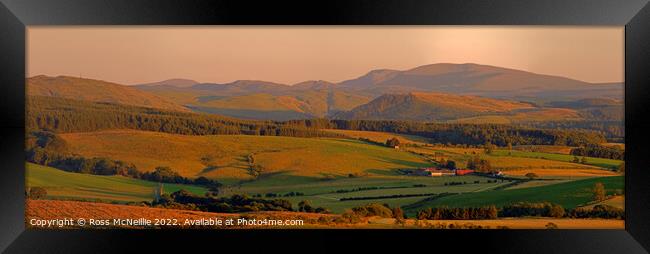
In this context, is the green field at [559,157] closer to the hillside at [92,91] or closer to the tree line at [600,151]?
the tree line at [600,151]

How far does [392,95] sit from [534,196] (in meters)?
1.94

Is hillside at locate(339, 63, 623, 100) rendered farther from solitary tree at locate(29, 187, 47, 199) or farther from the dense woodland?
solitary tree at locate(29, 187, 47, 199)

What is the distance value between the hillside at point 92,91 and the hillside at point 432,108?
2185mm

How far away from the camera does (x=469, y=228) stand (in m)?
6.96

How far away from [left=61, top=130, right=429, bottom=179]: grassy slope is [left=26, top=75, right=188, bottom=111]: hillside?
36cm

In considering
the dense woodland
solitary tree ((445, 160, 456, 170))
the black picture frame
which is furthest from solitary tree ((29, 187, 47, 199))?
solitary tree ((445, 160, 456, 170))

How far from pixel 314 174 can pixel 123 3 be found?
2.88m

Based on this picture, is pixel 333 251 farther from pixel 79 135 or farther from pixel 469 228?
pixel 79 135

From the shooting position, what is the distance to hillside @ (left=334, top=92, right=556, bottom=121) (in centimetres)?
771

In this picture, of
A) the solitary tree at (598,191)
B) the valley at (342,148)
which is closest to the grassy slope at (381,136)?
the valley at (342,148)

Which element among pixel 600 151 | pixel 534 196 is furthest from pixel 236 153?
pixel 600 151

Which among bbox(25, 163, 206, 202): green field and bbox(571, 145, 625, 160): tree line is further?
bbox(571, 145, 625, 160): tree line

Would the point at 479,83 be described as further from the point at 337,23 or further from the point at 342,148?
the point at 337,23

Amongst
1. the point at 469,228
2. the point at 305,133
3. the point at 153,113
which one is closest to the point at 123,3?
the point at 153,113
